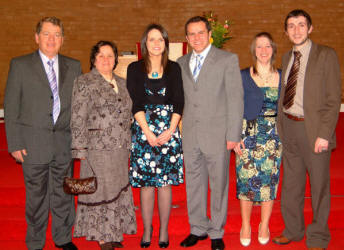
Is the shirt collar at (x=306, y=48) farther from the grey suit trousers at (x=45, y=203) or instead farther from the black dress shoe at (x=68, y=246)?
the black dress shoe at (x=68, y=246)

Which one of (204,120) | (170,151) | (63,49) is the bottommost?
(170,151)

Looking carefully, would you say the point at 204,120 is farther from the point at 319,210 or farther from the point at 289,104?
the point at 319,210

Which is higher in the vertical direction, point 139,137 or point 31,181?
point 139,137

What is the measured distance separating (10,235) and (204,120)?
1.99m

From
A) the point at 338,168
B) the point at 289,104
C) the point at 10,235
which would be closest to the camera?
the point at 289,104

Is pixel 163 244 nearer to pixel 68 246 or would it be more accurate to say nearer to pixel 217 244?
pixel 217 244

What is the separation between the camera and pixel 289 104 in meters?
2.53

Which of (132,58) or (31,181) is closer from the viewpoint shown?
(31,181)

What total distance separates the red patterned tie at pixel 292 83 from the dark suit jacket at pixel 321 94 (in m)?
0.08

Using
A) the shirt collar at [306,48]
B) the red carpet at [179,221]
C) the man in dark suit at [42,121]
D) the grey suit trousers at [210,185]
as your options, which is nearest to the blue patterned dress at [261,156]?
the grey suit trousers at [210,185]

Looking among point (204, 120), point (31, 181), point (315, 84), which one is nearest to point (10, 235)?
point (31, 181)

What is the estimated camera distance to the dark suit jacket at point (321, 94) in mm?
2398

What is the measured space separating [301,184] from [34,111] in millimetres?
2028

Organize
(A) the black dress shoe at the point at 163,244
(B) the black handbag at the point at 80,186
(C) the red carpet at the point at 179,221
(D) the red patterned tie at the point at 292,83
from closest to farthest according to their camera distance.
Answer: (B) the black handbag at the point at 80,186, (D) the red patterned tie at the point at 292,83, (A) the black dress shoe at the point at 163,244, (C) the red carpet at the point at 179,221
